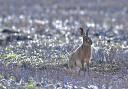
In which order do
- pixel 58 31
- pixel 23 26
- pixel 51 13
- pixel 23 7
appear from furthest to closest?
pixel 23 7
pixel 51 13
pixel 23 26
pixel 58 31

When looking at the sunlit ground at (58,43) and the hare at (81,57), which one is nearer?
the sunlit ground at (58,43)

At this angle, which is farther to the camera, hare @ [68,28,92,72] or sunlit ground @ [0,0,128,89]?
hare @ [68,28,92,72]

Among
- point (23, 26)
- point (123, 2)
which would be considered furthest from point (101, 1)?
point (23, 26)

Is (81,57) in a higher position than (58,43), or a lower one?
higher

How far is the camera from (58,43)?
21266 mm

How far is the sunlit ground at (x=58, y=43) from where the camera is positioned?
13.2m

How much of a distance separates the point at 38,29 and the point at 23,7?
11.1 meters

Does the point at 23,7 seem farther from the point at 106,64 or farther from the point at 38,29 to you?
the point at 106,64

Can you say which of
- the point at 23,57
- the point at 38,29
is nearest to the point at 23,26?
the point at 38,29

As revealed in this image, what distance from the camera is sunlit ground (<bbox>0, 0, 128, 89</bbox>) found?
520 inches

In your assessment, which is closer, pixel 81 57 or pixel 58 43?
pixel 81 57

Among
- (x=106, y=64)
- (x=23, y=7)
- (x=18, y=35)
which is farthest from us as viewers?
(x=23, y=7)

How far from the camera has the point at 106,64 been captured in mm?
16109

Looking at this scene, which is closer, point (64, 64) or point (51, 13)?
point (64, 64)
